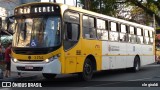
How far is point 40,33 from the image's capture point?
13.9m

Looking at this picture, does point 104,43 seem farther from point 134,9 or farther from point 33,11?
point 134,9

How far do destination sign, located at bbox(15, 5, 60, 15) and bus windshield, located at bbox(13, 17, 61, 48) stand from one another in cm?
31

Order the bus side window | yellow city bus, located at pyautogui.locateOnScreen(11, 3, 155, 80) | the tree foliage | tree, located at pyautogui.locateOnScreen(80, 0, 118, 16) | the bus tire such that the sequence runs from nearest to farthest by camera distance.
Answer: yellow city bus, located at pyautogui.locateOnScreen(11, 3, 155, 80) < the bus side window < the bus tire < tree, located at pyautogui.locateOnScreen(80, 0, 118, 16) < the tree foliage

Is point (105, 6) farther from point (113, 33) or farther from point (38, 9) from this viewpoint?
point (38, 9)

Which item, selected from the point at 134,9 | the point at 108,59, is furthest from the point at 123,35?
the point at 134,9

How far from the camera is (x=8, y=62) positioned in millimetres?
17219

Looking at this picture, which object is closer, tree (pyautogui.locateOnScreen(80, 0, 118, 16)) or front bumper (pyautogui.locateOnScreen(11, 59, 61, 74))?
front bumper (pyautogui.locateOnScreen(11, 59, 61, 74))

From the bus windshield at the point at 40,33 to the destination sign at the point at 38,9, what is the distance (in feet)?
1.01

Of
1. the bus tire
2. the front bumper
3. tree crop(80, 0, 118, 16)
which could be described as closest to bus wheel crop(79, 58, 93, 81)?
the front bumper

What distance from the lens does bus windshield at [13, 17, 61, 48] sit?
13867mm

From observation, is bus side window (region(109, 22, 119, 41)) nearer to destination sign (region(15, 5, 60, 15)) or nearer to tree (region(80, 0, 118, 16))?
destination sign (region(15, 5, 60, 15))

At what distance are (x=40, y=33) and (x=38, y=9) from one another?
1081 mm

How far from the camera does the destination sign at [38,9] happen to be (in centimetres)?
1419

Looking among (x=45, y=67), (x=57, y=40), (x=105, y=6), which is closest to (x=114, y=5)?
(x=105, y=6)
